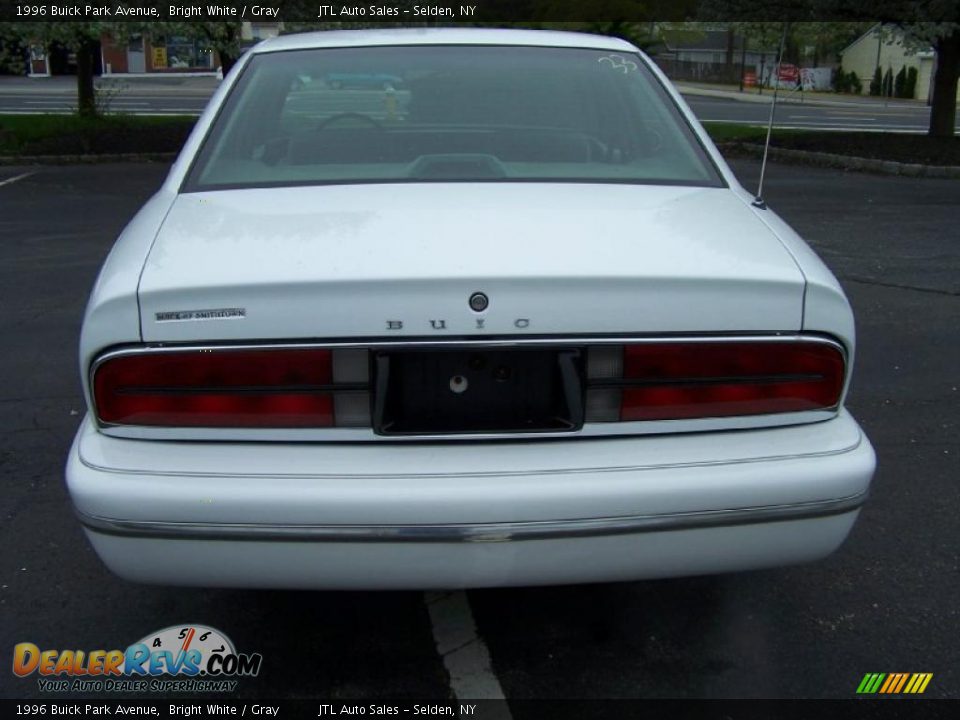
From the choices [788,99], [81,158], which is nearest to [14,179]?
[81,158]

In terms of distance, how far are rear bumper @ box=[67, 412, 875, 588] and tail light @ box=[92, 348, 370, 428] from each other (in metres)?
0.07

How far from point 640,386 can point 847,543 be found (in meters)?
1.58

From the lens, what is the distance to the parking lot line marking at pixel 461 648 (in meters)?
2.69

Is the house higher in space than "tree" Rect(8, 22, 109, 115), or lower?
lower

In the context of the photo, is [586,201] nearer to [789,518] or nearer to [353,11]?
[789,518]

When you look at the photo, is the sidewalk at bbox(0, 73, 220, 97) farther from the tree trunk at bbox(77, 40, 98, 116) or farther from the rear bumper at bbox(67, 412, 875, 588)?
the rear bumper at bbox(67, 412, 875, 588)

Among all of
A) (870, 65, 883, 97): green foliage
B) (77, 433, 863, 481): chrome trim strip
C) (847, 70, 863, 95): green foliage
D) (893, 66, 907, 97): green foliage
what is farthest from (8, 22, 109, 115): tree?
Answer: (847, 70, 863, 95): green foliage

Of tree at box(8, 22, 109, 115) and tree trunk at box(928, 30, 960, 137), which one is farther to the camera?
tree trunk at box(928, 30, 960, 137)

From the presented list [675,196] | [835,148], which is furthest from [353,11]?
[675,196]

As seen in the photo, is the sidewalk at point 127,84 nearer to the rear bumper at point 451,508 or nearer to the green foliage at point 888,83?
the green foliage at point 888,83

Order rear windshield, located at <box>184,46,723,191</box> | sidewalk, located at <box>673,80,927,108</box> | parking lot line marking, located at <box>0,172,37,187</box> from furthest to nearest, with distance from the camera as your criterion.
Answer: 1. sidewalk, located at <box>673,80,927,108</box>
2. parking lot line marking, located at <box>0,172,37,187</box>
3. rear windshield, located at <box>184,46,723,191</box>

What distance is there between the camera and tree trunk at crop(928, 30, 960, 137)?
1502cm

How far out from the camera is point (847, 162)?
14.4 m

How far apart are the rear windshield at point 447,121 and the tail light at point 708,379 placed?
2.89 feet
